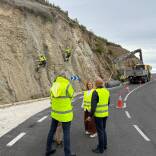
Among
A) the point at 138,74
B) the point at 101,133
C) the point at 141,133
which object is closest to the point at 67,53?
the point at 138,74

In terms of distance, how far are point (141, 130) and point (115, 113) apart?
16.2ft

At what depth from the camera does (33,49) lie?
104 feet

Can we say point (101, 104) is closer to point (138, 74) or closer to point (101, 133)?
point (101, 133)

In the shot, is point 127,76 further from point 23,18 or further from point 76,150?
point 76,150

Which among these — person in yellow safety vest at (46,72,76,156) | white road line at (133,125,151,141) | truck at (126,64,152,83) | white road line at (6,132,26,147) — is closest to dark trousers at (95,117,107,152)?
person in yellow safety vest at (46,72,76,156)

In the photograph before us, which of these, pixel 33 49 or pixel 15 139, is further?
pixel 33 49

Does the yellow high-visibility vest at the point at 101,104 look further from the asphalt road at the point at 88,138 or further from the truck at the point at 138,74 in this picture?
the truck at the point at 138,74

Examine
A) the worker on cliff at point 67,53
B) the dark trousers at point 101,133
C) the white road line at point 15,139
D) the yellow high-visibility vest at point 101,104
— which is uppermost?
the worker on cliff at point 67,53

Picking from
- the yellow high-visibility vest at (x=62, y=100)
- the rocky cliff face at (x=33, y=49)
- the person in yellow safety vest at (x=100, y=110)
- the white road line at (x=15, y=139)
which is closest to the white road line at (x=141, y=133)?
the person in yellow safety vest at (x=100, y=110)

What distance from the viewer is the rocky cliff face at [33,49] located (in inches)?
1049

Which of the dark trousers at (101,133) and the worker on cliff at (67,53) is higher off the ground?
the worker on cliff at (67,53)

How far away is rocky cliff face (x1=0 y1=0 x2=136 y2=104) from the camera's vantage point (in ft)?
87.4

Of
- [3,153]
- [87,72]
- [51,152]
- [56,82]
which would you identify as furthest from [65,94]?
[87,72]

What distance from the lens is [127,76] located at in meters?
55.0
